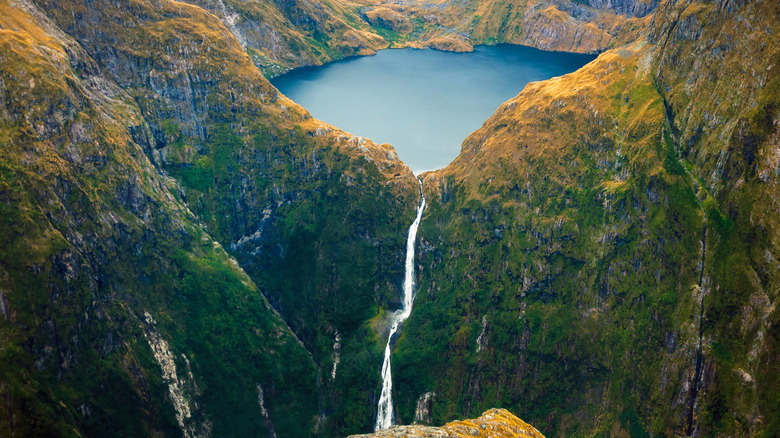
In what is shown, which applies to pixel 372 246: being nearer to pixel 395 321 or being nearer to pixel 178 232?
pixel 395 321

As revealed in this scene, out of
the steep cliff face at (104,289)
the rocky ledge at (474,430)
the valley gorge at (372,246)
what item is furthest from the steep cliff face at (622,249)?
the steep cliff face at (104,289)

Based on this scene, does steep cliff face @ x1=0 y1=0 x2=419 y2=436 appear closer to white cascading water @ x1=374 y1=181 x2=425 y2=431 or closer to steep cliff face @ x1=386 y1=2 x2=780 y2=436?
white cascading water @ x1=374 y1=181 x2=425 y2=431

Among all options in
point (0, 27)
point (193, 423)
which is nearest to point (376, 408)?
point (193, 423)

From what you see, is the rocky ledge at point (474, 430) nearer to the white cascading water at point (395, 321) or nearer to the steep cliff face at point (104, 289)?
the white cascading water at point (395, 321)

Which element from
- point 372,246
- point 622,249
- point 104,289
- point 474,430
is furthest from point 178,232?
point 622,249

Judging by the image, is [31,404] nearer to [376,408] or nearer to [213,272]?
[213,272]
